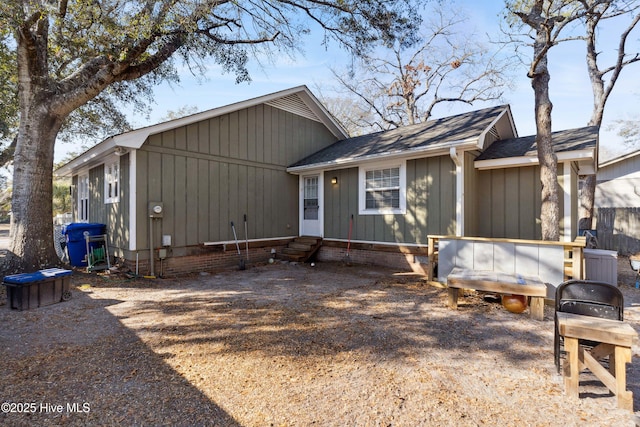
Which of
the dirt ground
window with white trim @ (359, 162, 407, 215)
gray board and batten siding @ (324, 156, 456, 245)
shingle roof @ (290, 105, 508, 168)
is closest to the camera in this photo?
the dirt ground

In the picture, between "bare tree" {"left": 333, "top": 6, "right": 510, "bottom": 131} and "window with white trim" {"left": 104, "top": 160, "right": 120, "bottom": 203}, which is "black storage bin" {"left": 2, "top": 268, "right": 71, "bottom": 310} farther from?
"bare tree" {"left": 333, "top": 6, "right": 510, "bottom": 131}

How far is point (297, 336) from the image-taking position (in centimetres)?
369

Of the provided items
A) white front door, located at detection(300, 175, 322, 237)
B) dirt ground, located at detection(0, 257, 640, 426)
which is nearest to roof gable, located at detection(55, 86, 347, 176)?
white front door, located at detection(300, 175, 322, 237)

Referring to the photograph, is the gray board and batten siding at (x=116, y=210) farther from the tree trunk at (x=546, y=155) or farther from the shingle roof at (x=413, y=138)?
the tree trunk at (x=546, y=155)

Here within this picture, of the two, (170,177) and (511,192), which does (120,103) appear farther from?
(511,192)

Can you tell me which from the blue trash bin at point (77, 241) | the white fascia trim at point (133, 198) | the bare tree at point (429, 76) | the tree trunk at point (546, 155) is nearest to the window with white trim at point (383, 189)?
the tree trunk at point (546, 155)

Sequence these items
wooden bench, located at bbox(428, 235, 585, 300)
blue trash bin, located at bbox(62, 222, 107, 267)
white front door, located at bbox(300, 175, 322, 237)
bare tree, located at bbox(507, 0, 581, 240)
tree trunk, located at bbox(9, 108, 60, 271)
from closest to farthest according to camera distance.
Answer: wooden bench, located at bbox(428, 235, 585, 300) → bare tree, located at bbox(507, 0, 581, 240) → tree trunk, located at bbox(9, 108, 60, 271) → blue trash bin, located at bbox(62, 222, 107, 267) → white front door, located at bbox(300, 175, 322, 237)

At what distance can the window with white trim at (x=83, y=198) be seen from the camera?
33.6ft

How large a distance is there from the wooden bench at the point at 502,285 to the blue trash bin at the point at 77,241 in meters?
8.20

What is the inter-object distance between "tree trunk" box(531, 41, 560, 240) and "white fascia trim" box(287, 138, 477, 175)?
1.22 m

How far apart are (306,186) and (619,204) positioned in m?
16.2

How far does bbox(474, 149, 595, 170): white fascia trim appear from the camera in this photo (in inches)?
256

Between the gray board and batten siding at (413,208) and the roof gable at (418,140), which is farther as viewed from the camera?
the gray board and batten siding at (413,208)

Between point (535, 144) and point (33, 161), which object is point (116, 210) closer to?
point (33, 161)
